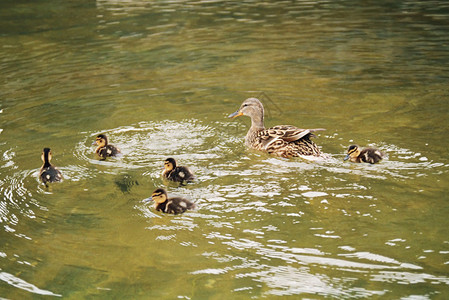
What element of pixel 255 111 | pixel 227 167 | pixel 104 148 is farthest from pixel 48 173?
pixel 255 111

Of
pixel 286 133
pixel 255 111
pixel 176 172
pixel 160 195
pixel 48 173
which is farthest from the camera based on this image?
pixel 255 111

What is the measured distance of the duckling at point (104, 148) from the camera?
21.8 feet

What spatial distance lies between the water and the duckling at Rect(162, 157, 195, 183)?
3.6 inches

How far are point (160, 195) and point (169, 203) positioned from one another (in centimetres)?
9

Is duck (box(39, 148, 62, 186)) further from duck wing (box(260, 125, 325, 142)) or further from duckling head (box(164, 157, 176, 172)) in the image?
duck wing (box(260, 125, 325, 142))

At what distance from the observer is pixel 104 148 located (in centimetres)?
666

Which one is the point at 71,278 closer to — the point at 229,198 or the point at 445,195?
the point at 229,198

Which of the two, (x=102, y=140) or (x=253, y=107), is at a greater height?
(x=253, y=107)

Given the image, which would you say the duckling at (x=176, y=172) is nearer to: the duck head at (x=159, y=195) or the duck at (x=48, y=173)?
the duck head at (x=159, y=195)

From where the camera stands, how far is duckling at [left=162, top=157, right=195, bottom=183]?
5.92 meters

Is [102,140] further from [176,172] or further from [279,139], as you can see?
[279,139]

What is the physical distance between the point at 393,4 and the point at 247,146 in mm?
9392

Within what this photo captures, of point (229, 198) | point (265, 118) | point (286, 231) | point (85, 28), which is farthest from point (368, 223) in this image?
point (85, 28)

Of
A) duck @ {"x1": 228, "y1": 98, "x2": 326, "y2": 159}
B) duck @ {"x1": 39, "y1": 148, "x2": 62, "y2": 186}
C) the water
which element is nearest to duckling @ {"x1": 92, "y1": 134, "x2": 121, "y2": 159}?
the water
